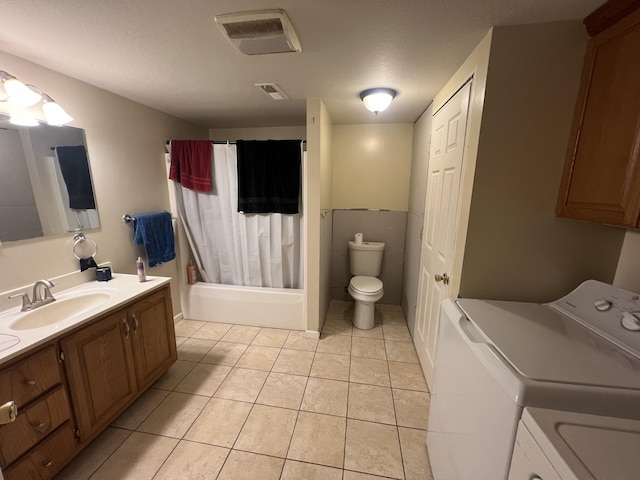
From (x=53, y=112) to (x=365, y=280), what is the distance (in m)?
2.69

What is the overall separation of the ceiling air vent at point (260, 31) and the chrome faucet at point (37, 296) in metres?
1.70

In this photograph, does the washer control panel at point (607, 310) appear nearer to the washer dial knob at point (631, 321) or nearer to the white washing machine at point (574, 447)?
the washer dial knob at point (631, 321)

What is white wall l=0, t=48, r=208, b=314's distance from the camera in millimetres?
1441

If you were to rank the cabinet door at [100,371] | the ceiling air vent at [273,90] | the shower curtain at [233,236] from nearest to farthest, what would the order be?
the cabinet door at [100,371], the ceiling air vent at [273,90], the shower curtain at [233,236]

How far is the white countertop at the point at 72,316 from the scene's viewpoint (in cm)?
106

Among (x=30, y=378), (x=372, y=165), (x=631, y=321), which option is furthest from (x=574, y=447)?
(x=372, y=165)

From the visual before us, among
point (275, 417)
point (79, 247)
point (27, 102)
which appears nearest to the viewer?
point (27, 102)

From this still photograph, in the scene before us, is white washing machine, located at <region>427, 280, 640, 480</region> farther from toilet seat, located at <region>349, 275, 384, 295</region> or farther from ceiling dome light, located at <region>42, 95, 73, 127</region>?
ceiling dome light, located at <region>42, 95, 73, 127</region>

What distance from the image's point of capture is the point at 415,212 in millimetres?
2543

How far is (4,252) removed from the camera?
1.36 meters

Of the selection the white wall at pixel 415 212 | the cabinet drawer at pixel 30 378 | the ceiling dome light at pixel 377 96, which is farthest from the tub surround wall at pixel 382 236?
the cabinet drawer at pixel 30 378

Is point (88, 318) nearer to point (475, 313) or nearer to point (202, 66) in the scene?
point (202, 66)

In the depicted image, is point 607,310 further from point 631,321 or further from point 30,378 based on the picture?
point 30,378

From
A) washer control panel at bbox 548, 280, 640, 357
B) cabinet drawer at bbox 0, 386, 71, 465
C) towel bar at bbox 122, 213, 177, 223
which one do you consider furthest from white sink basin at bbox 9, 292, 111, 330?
washer control panel at bbox 548, 280, 640, 357
